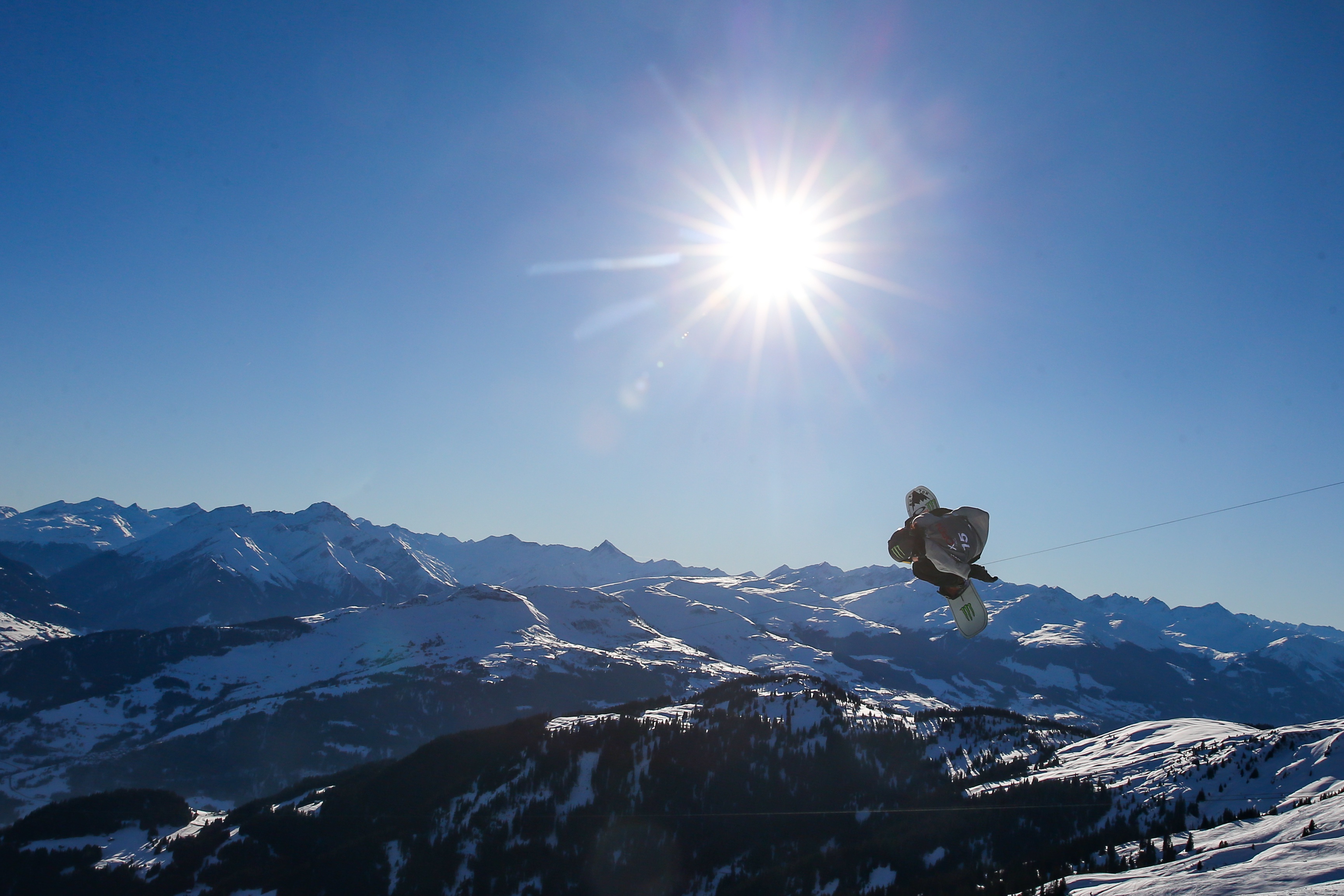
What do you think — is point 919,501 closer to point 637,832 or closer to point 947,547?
point 947,547

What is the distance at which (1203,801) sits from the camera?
101250mm

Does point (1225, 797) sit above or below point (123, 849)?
above

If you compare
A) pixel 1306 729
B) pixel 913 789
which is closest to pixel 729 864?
pixel 913 789

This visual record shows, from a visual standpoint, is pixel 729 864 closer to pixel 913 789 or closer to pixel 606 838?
pixel 606 838

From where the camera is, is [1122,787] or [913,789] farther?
[913,789]

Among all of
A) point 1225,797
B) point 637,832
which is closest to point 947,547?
point 1225,797

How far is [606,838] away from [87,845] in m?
149

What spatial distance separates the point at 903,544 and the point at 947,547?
1644mm

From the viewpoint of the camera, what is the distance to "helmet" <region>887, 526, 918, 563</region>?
88.4 feet

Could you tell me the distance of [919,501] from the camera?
29016 mm

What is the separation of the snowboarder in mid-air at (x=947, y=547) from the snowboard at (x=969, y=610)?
7 centimetres

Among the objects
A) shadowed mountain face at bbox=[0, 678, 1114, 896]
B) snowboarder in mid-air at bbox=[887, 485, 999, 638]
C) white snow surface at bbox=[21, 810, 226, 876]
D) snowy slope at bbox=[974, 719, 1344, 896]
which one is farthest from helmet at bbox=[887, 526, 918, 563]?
white snow surface at bbox=[21, 810, 226, 876]

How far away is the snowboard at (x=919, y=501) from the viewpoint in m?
28.7

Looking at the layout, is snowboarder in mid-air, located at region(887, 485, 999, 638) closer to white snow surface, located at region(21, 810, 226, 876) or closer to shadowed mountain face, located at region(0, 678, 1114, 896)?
shadowed mountain face, located at region(0, 678, 1114, 896)
